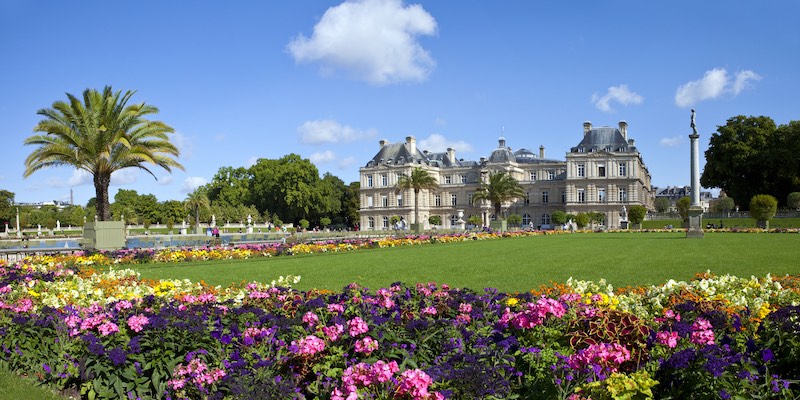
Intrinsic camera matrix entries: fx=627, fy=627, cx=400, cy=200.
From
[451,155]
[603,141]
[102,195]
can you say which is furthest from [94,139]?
[451,155]

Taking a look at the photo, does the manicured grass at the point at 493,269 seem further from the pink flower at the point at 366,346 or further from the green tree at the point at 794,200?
the green tree at the point at 794,200

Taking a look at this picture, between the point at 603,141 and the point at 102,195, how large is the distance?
62.0 metres

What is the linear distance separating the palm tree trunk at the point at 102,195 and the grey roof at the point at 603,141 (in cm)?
6053

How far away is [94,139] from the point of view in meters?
20.6

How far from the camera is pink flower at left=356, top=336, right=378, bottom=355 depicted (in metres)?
4.05

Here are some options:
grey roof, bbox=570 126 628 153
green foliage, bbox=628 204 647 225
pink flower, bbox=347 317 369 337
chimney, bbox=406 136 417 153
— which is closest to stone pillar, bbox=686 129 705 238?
green foliage, bbox=628 204 647 225

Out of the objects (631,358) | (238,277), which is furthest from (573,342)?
(238,277)

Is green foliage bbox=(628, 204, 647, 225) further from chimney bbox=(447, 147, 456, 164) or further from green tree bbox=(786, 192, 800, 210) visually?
chimney bbox=(447, 147, 456, 164)

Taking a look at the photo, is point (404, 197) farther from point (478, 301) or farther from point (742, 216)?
point (478, 301)

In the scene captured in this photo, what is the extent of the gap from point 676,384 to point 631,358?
463 mm

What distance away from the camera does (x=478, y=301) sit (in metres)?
5.64

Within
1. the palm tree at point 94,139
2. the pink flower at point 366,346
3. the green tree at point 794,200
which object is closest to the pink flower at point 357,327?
the pink flower at point 366,346

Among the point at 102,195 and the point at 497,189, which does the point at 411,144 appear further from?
the point at 102,195

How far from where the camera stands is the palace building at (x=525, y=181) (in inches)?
2790
